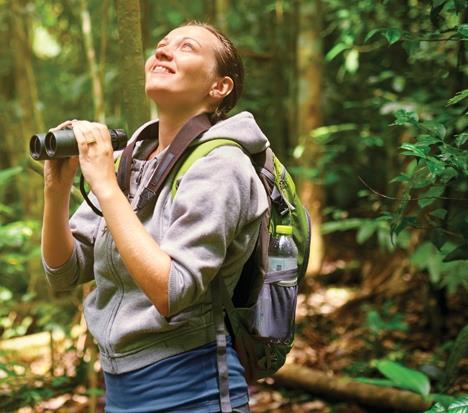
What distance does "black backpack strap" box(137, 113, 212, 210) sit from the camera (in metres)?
1.99

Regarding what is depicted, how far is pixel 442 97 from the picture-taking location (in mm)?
5004

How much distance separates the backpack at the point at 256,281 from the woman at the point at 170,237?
0.11 ft

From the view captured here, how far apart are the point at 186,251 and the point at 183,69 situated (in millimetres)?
589

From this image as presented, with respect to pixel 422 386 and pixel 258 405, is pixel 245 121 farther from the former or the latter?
pixel 258 405

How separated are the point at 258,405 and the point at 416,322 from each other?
1761 mm

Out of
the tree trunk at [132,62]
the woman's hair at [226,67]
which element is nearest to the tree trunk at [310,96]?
the tree trunk at [132,62]

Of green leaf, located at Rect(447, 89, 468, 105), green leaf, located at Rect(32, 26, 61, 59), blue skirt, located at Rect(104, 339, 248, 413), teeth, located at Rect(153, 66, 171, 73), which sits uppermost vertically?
green leaf, located at Rect(32, 26, 61, 59)

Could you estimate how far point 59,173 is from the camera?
7.29ft

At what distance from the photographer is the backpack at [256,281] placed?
2.00 metres

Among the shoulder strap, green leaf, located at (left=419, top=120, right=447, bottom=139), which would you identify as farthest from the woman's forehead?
green leaf, located at (left=419, top=120, right=447, bottom=139)

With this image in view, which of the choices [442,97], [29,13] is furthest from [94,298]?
[29,13]

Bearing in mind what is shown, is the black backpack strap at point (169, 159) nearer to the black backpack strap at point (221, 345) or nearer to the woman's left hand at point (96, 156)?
the woman's left hand at point (96, 156)

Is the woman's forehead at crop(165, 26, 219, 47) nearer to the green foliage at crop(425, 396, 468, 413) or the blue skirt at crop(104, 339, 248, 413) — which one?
the blue skirt at crop(104, 339, 248, 413)

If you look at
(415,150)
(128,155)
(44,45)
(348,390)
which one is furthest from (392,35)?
(44,45)
